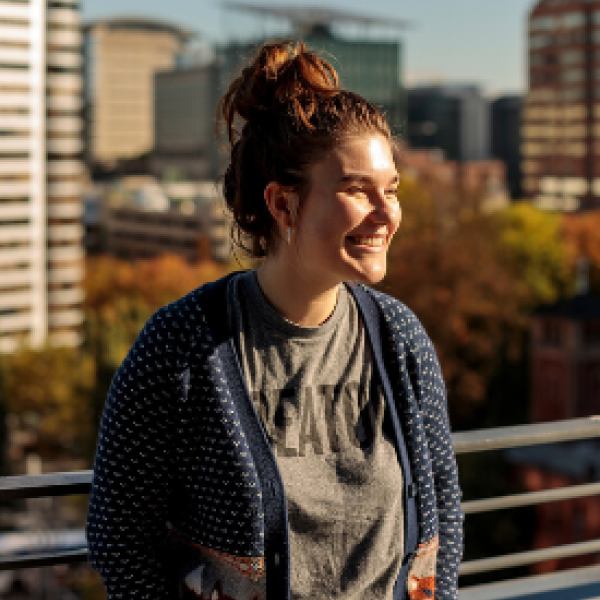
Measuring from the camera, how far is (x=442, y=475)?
1.91m

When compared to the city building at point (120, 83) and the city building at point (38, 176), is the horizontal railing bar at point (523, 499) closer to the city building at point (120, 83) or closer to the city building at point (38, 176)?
the city building at point (38, 176)

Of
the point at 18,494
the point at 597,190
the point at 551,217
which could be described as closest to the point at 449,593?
the point at 18,494

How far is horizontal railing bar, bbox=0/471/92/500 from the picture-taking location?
212cm

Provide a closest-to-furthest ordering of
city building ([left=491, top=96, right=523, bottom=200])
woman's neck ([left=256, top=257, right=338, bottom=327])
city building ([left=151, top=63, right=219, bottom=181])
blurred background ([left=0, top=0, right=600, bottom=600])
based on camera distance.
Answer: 1. woman's neck ([left=256, top=257, right=338, bottom=327])
2. blurred background ([left=0, top=0, right=600, bottom=600])
3. city building ([left=491, top=96, right=523, bottom=200])
4. city building ([left=151, top=63, right=219, bottom=181])

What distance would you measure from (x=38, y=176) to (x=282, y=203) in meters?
50.7

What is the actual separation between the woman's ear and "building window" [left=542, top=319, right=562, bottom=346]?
998 inches

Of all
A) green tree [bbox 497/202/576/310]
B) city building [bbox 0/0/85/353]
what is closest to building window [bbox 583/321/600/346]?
green tree [bbox 497/202/576/310]

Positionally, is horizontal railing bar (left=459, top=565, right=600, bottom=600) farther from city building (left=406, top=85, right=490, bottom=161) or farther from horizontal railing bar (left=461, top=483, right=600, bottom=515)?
city building (left=406, top=85, right=490, bottom=161)

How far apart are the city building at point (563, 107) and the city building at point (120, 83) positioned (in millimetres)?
64393

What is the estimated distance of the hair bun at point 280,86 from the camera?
1702 mm

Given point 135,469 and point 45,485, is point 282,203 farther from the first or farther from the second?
point 45,485

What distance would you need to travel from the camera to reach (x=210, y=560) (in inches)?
67.0

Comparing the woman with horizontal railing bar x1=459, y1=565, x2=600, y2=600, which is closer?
the woman

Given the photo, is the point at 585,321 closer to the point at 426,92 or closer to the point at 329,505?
the point at 329,505
